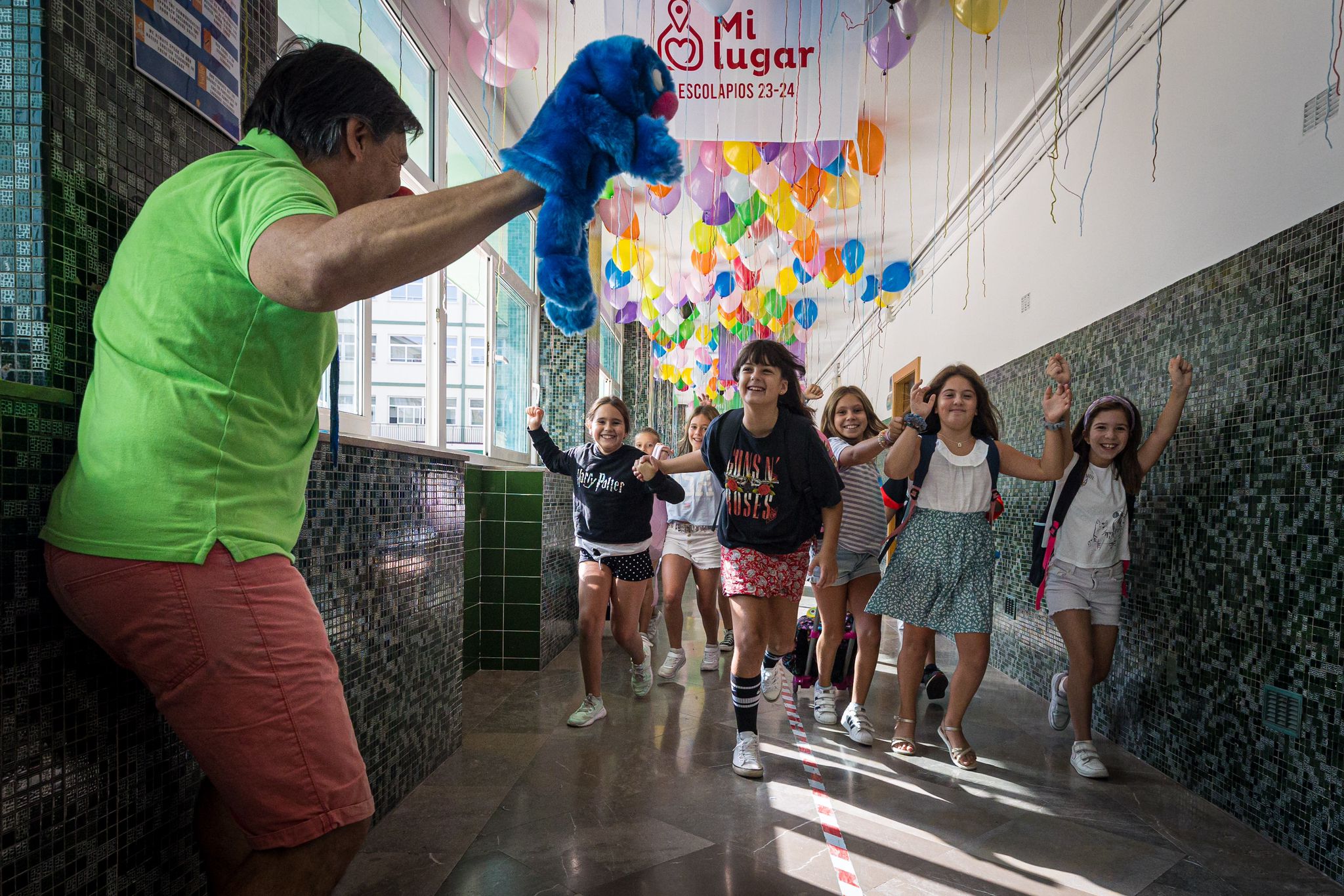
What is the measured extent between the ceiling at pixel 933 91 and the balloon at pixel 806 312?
75cm

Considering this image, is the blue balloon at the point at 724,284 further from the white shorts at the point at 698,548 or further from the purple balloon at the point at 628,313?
the white shorts at the point at 698,548

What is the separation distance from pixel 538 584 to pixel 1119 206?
353 cm

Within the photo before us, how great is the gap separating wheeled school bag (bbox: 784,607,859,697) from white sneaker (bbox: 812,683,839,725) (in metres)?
0.08

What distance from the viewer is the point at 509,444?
20.6 feet

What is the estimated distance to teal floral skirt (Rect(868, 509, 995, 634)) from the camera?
2.97 m

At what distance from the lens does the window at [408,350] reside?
393 cm

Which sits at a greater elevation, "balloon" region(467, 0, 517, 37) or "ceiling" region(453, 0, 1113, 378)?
"ceiling" region(453, 0, 1113, 378)

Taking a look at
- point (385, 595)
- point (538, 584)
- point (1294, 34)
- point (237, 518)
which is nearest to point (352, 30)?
point (385, 595)

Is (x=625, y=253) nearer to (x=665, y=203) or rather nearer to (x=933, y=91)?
(x=665, y=203)

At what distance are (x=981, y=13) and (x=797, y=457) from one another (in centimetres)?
201

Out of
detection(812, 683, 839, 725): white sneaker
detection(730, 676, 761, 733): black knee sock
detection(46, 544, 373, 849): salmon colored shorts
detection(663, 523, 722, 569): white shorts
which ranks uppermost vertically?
detection(46, 544, 373, 849): salmon colored shorts

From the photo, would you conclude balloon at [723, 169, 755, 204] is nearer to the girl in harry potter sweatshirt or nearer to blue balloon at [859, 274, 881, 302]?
the girl in harry potter sweatshirt

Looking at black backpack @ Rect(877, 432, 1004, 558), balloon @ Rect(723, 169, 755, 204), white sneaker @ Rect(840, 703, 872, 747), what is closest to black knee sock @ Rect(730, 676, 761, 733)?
white sneaker @ Rect(840, 703, 872, 747)

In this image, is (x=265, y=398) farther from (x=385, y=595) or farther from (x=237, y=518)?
(x=385, y=595)
